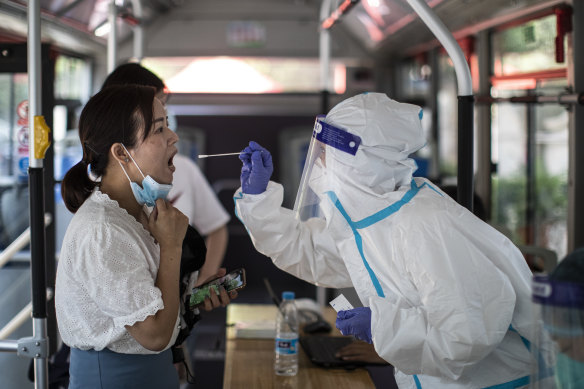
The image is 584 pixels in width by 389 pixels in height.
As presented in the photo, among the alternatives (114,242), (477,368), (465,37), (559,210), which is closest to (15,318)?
(114,242)

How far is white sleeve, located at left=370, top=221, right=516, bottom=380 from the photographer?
1652 mm

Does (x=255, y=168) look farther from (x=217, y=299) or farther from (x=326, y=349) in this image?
(x=326, y=349)

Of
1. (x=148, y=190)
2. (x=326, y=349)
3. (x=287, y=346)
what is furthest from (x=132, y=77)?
(x=326, y=349)

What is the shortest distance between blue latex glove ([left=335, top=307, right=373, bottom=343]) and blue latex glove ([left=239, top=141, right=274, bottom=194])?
60 centimetres

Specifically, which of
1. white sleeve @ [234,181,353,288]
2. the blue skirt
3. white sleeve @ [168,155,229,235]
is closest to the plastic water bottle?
white sleeve @ [234,181,353,288]

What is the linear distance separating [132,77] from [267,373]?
1.26 metres

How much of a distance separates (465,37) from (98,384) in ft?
12.4

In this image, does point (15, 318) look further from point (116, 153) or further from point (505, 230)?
point (505, 230)

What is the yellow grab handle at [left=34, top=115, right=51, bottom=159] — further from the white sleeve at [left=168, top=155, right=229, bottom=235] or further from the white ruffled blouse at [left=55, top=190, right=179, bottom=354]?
the white sleeve at [left=168, top=155, right=229, bottom=235]

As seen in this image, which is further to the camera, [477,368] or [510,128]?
[510,128]

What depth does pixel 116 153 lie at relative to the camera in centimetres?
190

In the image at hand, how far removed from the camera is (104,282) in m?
1.68

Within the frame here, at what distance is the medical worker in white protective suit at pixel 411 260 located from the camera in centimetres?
168

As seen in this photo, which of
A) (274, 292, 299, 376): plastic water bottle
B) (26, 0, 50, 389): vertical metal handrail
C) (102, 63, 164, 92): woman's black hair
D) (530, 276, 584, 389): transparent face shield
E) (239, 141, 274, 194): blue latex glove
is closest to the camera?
(530, 276, 584, 389): transparent face shield
